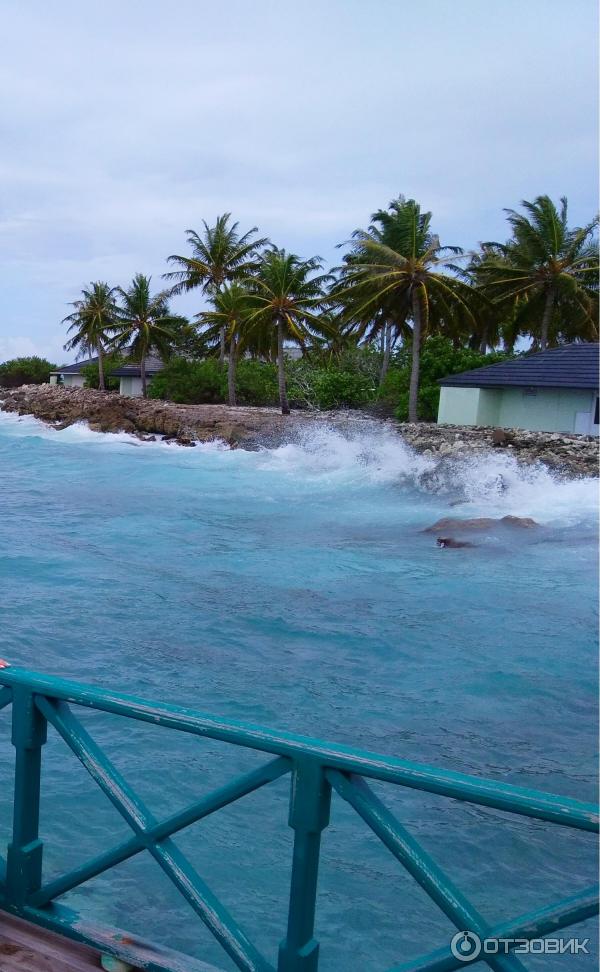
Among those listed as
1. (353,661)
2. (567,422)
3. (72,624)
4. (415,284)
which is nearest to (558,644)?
(353,661)

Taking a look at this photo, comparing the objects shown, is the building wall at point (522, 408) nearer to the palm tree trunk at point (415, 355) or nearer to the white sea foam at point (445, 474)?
the palm tree trunk at point (415, 355)

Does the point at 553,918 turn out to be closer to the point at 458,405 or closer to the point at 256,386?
the point at 458,405

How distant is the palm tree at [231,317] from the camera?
3794 cm

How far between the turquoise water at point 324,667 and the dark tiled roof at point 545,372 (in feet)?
27.8

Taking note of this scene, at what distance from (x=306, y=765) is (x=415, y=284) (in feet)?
96.8

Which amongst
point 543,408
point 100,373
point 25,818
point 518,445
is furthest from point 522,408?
point 100,373

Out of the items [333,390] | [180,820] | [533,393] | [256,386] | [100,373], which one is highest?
[100,373]

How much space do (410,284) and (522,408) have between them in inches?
240

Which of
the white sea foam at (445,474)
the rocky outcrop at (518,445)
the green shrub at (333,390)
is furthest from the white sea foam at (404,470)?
the green shrub at (333,390)

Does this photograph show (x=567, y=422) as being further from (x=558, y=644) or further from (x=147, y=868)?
(x=147, y=868)

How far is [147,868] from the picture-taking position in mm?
4910

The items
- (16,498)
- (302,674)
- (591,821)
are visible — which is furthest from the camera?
(16,498)

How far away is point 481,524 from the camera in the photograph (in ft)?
52.1

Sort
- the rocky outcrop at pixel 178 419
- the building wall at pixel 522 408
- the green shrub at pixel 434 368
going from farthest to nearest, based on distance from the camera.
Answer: the green shrub at pixel 434 368, the rocky outcrop at pixel 178 419, the building wall at pixel 522 408
